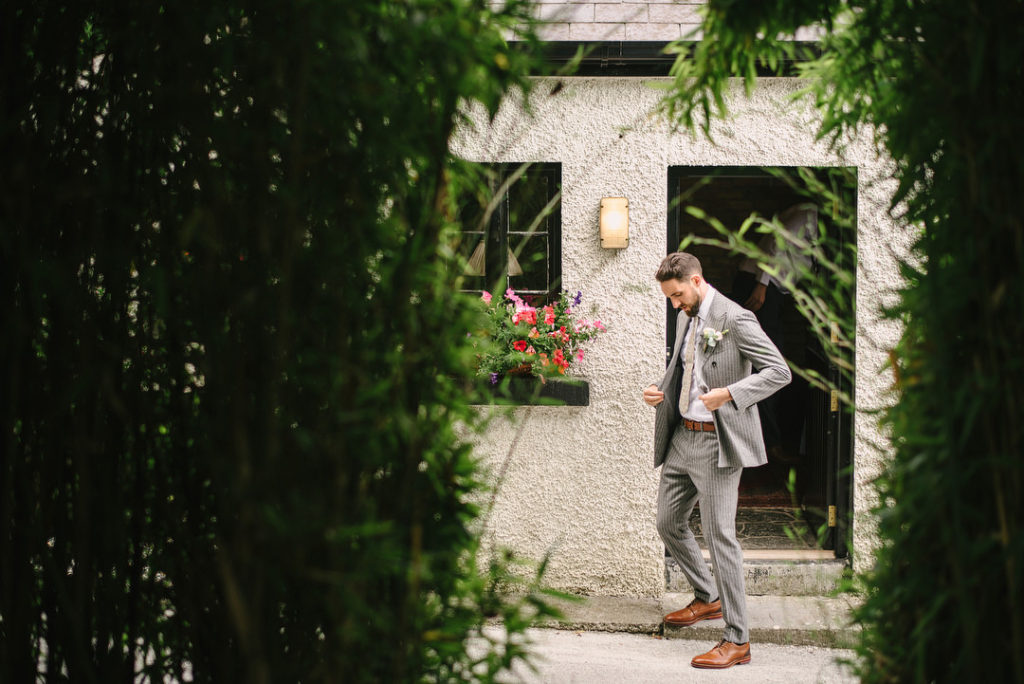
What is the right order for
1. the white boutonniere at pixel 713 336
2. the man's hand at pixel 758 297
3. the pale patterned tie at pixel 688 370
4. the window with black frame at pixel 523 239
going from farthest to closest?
the man's hand at pixel 758 297, the window with black frame at pixel 523 239, the pale patterned tie at pixel 688 370, the white boutonniere at pixel 713 336

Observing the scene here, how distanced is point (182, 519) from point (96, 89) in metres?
1.02

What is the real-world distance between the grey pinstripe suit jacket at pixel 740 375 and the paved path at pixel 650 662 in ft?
3.51

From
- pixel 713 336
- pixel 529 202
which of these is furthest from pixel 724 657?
pixel 529 202

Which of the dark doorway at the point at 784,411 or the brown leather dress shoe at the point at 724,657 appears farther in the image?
the dark doorway at the point at 784,411

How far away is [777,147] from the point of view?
4836 mm

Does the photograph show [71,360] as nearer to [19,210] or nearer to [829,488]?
[19,210]

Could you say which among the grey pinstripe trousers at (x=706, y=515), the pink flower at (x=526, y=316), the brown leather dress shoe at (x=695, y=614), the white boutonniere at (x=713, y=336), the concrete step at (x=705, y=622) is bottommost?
the concrete step at (x=705, y=622)

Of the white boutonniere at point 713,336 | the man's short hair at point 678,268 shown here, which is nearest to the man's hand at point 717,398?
the white boutonniere at point 713,336

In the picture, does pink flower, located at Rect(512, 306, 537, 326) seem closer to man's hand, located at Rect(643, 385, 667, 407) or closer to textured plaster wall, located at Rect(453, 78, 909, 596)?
textured plaster wall, located at Rect(453, 78, 909, 596)

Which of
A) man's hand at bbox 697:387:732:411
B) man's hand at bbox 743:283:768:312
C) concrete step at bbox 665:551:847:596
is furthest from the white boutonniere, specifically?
man's hand at bbox 743:283:768:312

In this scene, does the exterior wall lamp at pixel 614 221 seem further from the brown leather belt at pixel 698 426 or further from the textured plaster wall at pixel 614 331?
the brown leather belt at pixel 698 426

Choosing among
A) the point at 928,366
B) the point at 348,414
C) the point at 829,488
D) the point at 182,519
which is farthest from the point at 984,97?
the point at 829,488

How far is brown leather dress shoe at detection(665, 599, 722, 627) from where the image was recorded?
4367 millimetres

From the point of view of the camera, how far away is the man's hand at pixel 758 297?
22.4 ft
